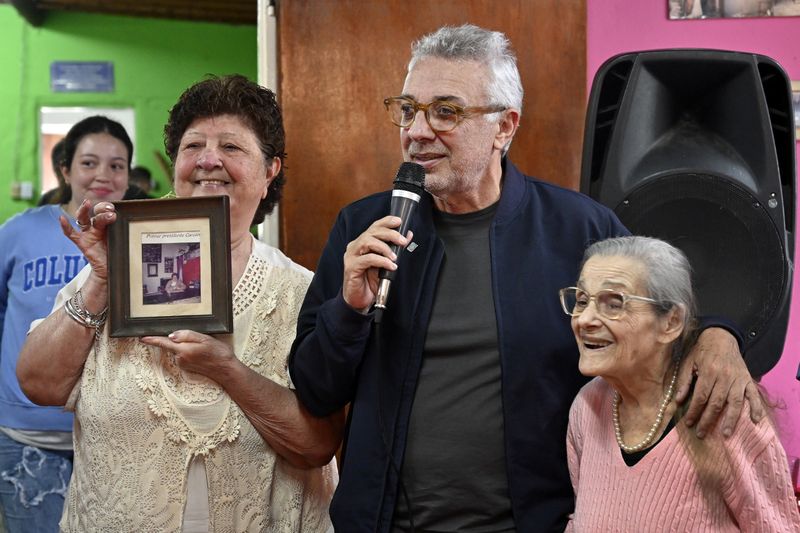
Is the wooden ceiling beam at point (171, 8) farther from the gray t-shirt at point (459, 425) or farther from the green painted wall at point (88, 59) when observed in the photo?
the gray t-shirt at point (459, 425)

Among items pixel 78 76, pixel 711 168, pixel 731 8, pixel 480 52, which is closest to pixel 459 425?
pixel 480 52

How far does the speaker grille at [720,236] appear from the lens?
79.7 inches

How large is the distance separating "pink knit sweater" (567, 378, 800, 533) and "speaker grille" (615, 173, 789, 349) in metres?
0.54

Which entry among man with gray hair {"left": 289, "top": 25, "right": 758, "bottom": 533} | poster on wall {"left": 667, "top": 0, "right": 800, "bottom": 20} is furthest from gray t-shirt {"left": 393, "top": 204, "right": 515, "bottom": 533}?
poster on wall {"left": 667, "top": 0, "right": 800, "bottom": 20}

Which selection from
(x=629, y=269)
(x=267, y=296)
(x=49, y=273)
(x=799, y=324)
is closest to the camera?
(x=629, y=269)

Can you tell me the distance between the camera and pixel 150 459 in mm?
1783

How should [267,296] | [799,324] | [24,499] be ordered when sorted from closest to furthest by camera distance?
1. [267,296]
2. [24,499]
3. [799,324]

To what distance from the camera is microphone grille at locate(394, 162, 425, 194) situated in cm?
162

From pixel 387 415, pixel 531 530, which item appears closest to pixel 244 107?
pixel 387 415

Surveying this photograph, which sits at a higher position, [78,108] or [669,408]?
[78,108]

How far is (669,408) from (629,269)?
234 mm

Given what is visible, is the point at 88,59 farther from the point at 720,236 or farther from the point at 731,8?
the point at 720,236

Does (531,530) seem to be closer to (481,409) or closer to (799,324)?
(481,409)

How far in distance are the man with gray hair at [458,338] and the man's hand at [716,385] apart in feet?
0.04
